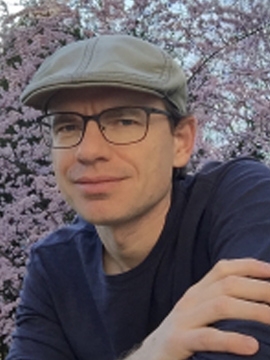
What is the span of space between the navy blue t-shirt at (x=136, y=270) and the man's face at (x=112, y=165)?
12 centimetres

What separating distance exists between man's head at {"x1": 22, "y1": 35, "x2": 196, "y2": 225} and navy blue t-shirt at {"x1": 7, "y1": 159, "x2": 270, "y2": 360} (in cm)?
12

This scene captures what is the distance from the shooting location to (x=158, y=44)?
4.45 meters

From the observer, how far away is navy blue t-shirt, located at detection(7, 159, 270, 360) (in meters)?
1.51

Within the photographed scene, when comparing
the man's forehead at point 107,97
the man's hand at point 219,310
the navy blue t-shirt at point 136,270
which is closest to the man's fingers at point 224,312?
the man's hand at point 219,310

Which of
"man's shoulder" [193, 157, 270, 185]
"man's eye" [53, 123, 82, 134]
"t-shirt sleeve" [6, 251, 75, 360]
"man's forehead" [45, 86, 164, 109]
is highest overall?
"man's forehead" [45, 86, 164, 109]

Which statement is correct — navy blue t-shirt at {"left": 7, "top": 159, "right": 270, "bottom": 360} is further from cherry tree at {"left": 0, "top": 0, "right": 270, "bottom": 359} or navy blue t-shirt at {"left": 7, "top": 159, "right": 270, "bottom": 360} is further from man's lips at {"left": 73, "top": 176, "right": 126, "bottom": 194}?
cherry tree at {"left": 0, "top": 0, "right": 270, "bottom": 359}

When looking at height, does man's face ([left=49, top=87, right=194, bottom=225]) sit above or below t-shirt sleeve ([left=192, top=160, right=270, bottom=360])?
above

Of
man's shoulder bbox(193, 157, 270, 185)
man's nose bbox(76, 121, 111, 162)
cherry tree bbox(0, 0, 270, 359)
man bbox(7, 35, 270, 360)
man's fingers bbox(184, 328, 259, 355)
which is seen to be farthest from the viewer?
cherry tree bbox(0, 0, 270, 359)

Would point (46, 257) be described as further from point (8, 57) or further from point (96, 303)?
point (8, 57)

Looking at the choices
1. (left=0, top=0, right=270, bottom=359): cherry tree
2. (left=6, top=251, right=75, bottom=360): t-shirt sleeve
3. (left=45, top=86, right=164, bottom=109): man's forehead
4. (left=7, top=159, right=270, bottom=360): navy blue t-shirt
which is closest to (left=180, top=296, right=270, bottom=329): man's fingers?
(left=7, top=159, right=270, bottom=360): navy blue t-shirt

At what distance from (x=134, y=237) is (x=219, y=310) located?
19.4 inches

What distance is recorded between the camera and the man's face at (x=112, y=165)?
152 cm

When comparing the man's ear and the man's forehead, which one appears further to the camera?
the man's ear

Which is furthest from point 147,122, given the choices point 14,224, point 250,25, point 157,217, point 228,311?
point 250,25
